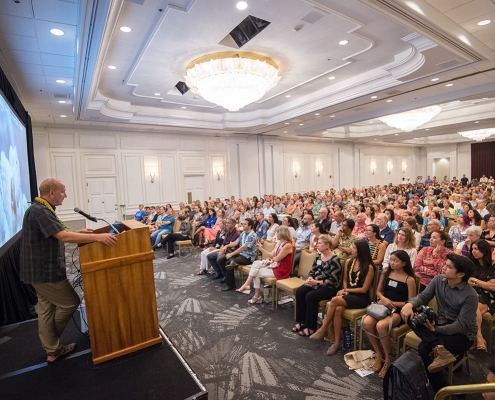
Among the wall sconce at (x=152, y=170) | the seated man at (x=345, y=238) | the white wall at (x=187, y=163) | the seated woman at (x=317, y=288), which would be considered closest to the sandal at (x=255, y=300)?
the seated woman at (x=317, y=288)

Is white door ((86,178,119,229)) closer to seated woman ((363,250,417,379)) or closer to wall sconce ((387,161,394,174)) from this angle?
seated woman ((363,250,417,379))

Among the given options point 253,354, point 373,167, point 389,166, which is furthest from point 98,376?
point 389,166

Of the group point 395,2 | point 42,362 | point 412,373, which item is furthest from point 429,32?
point 42,362

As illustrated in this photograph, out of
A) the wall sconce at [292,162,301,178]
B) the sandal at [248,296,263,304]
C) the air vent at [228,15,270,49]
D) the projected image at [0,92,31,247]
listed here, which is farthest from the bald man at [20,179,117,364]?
the wall sconce at [292,162,301,178]

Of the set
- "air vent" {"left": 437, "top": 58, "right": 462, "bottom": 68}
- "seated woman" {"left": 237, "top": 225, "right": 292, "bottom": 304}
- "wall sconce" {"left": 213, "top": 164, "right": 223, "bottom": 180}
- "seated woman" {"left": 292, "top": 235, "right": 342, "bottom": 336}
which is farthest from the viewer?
"wall sconce" {"left": 213, "top": 164, "right": 223, "bottom": 180}

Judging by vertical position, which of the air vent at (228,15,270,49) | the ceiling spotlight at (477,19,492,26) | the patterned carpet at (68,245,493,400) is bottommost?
the patterned carpet at (68,245,493,400)

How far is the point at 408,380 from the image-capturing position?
1.91 m

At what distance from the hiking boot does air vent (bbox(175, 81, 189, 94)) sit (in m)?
7.37

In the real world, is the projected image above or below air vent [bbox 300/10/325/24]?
below

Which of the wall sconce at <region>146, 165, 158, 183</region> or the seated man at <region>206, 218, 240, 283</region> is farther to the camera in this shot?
the wall sconce at <region>146, 165, 158, 183</region>

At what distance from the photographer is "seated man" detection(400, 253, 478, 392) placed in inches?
90.3

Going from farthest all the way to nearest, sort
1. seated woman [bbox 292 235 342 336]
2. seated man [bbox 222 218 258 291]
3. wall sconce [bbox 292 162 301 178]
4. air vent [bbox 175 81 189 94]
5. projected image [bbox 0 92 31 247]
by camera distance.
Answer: wall sconce [bbox 292 162 301 178], air vent [bbox 175 81 189 94], seated man [bbox 222 218 258 291], projected image [bbox 0 92 31 247], seated woman [bbox 292 235 342 336]

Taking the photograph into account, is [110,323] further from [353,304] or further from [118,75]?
[118,75]

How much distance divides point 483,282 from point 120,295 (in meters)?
3.28
